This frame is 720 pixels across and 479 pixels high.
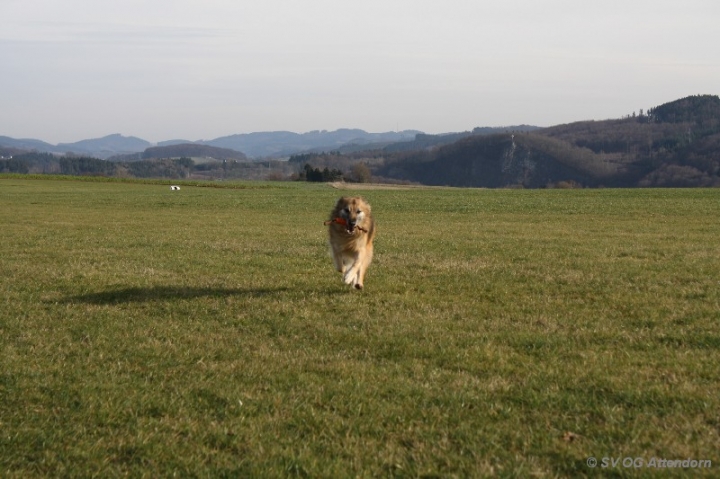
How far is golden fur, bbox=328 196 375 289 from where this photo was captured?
11.2 metres

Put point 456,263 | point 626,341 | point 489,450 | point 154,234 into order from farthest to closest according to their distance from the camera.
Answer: point 154,234
point 456,263
point 626,341
point 489,450

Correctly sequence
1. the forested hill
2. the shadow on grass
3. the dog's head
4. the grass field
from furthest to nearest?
the forested hill < the dog's head < the shadow on grass < the grass field

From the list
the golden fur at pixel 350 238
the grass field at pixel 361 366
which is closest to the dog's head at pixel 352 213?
the golden fur at pixel 350 238

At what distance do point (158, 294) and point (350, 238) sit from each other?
10.5 ft

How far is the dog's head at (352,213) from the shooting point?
11.1m

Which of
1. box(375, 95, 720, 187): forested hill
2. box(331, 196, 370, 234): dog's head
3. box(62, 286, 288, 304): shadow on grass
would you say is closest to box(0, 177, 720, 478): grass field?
box(62, 286, 288, 304): shadow on grass

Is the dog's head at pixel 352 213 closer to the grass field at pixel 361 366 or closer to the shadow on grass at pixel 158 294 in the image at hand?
the grass field at pixel 361 366

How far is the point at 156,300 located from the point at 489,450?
696 centimetres

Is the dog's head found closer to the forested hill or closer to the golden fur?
the golden fur

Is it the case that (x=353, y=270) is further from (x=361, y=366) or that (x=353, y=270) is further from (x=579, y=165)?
(x=579, y=165)

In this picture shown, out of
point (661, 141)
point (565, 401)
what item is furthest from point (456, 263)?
point (661, 141)

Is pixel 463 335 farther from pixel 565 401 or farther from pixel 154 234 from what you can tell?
pixel 154 234

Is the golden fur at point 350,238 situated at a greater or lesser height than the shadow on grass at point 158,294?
greater

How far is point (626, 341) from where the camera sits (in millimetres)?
7715
